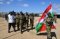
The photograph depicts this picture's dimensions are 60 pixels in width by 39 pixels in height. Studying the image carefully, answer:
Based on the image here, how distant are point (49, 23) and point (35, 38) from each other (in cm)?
263

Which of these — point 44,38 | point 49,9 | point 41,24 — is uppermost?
point 49,9

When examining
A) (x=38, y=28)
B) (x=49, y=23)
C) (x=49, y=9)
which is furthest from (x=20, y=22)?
(x=49, y=23)

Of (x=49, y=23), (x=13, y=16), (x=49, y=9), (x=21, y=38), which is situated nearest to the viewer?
(x=49, y=23)

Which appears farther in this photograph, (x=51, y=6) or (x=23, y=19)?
(x=23, y=19)

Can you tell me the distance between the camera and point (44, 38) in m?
13.2

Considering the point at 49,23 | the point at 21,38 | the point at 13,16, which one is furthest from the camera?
the point at 13,16

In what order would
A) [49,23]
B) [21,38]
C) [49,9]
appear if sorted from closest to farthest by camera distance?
[49,23]
[21,38]
[49,9]

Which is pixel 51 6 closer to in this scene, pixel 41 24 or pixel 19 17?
pixel 41 24

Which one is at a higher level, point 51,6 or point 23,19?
point 51,6

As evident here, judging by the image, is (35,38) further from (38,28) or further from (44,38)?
(38,28)

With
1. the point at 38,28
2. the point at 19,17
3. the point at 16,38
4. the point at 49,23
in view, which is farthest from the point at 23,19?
the point at 49,23

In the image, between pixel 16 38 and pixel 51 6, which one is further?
pixel 51 6

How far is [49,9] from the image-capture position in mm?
14586

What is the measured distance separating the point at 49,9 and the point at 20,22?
3073 millimetres
